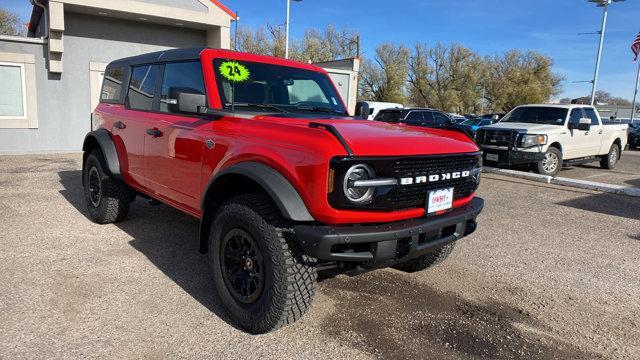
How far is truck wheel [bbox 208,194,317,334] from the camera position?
2771 millimetres

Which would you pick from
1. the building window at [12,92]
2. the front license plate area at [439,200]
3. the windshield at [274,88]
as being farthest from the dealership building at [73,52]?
the front license plate area at [439,200]

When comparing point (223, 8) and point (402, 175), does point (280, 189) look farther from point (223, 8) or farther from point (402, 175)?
point (223, 8)

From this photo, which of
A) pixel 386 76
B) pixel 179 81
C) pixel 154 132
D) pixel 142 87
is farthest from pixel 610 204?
pixel 386 76

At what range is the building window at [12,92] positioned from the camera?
11.3 meters

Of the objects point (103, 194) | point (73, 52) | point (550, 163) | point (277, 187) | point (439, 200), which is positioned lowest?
point (103, 194)

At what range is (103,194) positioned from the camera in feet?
17.2

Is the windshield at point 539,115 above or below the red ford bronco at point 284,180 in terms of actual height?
above

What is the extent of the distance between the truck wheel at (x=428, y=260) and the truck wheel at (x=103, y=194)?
3.35 meters

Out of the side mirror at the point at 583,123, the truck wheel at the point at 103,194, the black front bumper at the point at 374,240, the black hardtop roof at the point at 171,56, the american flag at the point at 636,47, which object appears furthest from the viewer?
the american flag at the point at 636,47

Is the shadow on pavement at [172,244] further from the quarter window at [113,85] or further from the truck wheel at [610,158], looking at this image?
the truck wheel at [610,158]

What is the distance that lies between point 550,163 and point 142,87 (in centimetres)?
968

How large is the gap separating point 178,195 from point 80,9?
34.2ft

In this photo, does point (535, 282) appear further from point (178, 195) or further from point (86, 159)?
point (86, 159)

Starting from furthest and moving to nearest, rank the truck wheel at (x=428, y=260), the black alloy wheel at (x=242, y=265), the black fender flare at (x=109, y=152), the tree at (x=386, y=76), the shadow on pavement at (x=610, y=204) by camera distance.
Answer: the tree at (x=386, y=76) → the shadow on pavement at (x=610, y=204) → the black fender flare at (x=109, y=152) → the truck wheel at (x=428, y=260) → the black alloy wheel at (x=242, y=265)
